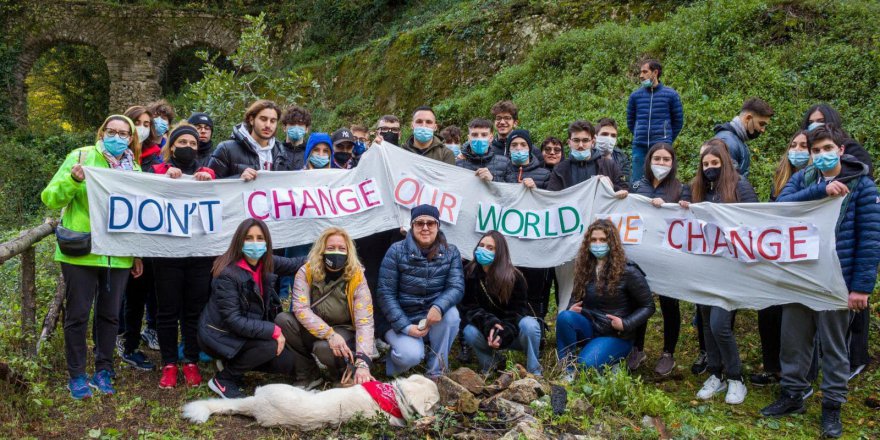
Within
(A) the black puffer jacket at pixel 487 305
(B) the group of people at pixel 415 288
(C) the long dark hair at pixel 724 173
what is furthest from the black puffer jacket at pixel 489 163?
(C) the long dark hair at pixel 724 173

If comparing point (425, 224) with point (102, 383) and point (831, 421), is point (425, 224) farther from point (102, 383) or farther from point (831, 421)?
point (831, 421)

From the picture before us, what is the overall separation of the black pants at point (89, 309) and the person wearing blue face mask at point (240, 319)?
0.64 m

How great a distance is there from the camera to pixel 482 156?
6707mm

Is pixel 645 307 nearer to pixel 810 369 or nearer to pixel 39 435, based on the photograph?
pixel 810 369

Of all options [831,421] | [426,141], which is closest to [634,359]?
[831,421]

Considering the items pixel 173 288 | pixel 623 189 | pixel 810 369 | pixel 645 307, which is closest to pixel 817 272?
pixel 810 369

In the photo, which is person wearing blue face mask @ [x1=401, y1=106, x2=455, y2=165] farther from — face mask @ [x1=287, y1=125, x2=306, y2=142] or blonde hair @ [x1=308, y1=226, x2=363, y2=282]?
blonde hair @ [x1=308, y1=226, x2=363, y2=282]

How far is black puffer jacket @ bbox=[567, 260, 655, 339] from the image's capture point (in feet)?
18.5

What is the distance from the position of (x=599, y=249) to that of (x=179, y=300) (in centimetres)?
340

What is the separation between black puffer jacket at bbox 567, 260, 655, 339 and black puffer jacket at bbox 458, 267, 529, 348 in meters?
0.54

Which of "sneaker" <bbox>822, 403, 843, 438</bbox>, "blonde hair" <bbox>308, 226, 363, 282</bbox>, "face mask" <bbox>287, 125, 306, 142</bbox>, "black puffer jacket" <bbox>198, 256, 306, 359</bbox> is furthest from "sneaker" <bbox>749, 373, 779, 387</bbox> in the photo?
"face mask" <bbox>287, 125, 306, 142</bbox>

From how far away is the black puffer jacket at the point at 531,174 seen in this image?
6.68 metres

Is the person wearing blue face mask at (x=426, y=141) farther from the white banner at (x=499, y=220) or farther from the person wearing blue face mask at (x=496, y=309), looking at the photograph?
the person wearing blue face mask at (x=496, y=309)

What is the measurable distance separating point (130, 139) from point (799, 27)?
9.86m
